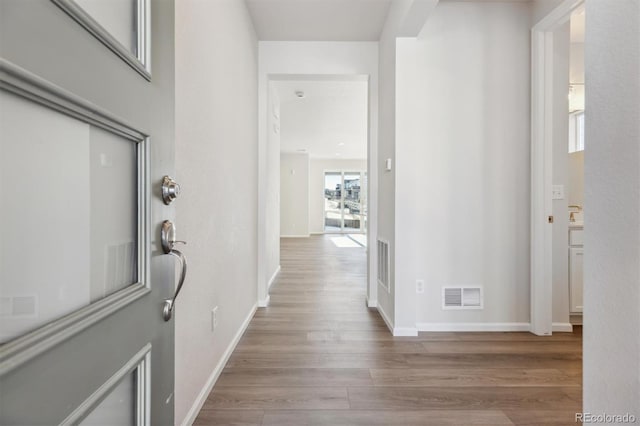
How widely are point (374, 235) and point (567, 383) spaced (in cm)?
182

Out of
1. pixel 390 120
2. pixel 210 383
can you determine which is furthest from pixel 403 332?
pixel 390 120

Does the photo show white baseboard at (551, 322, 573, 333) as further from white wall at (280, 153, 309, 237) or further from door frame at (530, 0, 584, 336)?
white wall at (280, 153, 309, 237)

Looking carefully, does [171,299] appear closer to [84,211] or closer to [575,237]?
[84,211]

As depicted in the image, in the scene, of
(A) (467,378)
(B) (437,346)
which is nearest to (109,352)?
(A) (467,378)

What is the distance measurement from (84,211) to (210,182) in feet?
3.86

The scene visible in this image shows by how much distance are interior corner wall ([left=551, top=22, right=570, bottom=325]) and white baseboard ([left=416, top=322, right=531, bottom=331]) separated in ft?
1.37

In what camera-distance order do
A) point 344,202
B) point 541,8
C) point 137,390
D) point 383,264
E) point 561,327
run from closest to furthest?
point 137,390 → point 541,8 → point 561,327 → point 383,264 → point 344,202

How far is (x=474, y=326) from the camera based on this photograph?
8.64 feet

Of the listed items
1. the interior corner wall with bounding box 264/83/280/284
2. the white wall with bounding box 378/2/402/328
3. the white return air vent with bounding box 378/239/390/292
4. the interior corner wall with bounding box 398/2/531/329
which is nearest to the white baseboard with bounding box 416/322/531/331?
the interior corner wall with bounding box 398/2/531/329

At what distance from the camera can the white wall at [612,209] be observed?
0.65 metres

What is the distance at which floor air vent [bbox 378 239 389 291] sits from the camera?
2764 millimetres

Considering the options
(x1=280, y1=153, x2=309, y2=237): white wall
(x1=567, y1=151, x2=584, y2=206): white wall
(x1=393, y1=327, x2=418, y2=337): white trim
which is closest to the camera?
(x1=393, y1=327, x2=418, y2=337): white trim

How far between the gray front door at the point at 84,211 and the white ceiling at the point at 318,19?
2252mm

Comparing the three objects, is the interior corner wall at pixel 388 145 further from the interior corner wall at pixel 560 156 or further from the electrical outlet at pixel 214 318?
the electrical outlet at pixel 214 318
